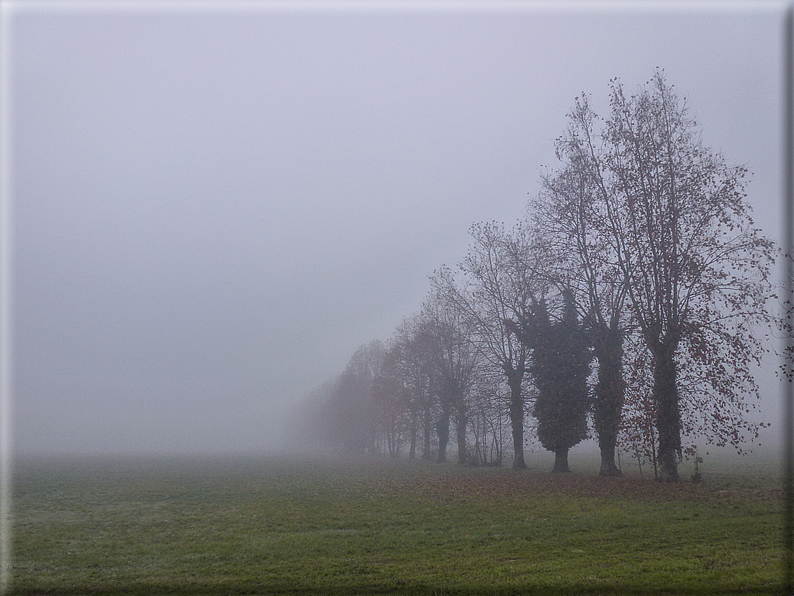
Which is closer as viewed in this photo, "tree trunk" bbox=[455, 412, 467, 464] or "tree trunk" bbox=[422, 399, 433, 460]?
"tree trunk" bbox=[455, 412, 467, 464]

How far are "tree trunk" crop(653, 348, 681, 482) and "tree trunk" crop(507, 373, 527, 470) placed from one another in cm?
968

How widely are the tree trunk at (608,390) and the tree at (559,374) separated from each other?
81 centimetres

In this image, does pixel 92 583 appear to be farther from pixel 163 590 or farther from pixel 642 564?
pixel 642 564

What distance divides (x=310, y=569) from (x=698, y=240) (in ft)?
54.9

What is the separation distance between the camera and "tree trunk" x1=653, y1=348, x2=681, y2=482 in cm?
1744

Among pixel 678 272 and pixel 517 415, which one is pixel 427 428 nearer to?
pixel 517 415

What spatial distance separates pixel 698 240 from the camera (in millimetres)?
18125

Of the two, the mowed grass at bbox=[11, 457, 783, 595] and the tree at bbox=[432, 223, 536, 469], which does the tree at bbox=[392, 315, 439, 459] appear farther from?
the mowed grass at bbox=[11, 457, 783, 595]

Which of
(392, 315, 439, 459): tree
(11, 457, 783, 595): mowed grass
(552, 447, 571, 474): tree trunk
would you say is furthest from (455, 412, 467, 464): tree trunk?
(11, 457, 783, 595): mowed grass

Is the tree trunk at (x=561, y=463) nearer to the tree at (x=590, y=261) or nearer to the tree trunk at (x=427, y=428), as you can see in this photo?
the tree at (x=590, y=261)

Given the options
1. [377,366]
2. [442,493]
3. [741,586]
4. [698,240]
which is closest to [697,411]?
[698,240]

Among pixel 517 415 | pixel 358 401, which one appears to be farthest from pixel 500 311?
pixel 358 401

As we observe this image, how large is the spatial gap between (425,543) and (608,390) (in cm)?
1156

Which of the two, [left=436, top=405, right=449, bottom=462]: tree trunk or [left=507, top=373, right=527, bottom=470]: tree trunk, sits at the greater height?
[left=507, top=373, right=527, bottom=470]: tree trunk
